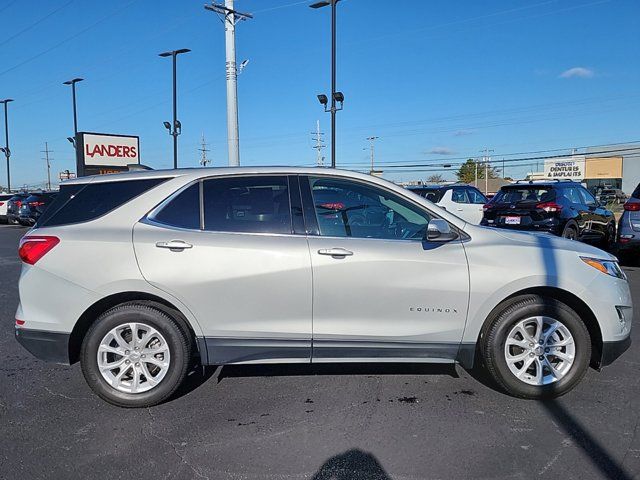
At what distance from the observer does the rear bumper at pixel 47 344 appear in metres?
3.79

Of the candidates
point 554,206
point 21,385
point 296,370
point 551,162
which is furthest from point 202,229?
point 551,162

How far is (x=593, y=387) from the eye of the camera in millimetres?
4141

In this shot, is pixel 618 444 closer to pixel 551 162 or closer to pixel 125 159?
pixel 125 159

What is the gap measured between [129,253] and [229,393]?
53.0 inches

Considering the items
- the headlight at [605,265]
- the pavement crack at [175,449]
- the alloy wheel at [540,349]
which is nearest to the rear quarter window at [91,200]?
the pavement crack at [175,449]

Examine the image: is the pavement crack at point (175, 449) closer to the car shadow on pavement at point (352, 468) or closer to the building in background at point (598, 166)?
the car shadow on pavement at point (352, 468)

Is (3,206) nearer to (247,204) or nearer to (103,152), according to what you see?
(103,152)

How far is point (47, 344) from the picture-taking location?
150 inches

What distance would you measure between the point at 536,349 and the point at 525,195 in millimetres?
7945

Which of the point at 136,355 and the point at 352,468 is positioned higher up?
the point at 136,355

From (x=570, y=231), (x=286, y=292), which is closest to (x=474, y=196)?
(x=570, y=231)

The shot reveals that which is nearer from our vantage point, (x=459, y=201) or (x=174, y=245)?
(x=174, y=245)

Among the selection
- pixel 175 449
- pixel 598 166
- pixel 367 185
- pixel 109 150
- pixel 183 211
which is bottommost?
pixel 175 449

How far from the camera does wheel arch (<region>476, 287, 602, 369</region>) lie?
12.7 feet
